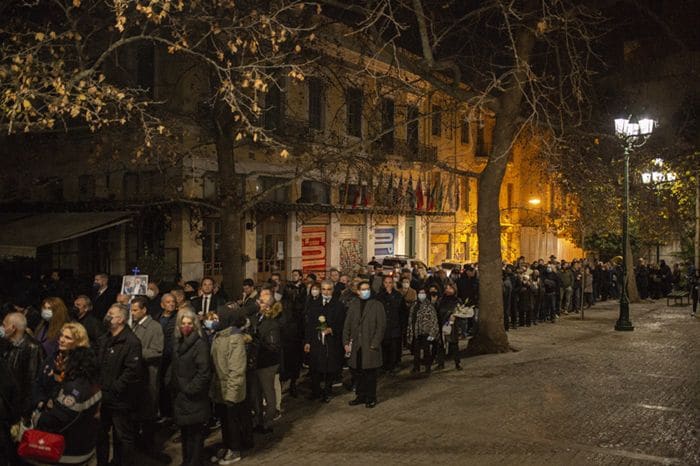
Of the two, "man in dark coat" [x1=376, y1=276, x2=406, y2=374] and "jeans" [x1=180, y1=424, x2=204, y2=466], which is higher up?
"man in dark coat" [x1=376, y1=276, x2=406, y2=374]

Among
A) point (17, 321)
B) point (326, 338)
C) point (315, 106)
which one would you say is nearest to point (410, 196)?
point (315, 106)

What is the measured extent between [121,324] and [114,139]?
1348 centimetres

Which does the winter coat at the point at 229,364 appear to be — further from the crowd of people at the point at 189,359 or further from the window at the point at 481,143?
the window at the point at 481,143

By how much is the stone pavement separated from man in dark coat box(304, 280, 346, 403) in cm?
46

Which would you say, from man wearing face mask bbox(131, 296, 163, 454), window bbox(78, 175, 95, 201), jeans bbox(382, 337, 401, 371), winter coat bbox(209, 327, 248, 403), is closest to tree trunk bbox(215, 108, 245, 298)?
jeans bbox(382, 337, 401, 371)

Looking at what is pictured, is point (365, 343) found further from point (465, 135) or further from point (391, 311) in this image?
point (465, 135)

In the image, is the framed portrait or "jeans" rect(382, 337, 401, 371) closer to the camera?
the framed portrait

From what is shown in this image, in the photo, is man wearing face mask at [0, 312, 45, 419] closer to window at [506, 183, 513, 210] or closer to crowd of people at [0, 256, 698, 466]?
crowd of people at [0, 256, 698, 466]

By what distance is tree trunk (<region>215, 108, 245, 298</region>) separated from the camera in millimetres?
15016

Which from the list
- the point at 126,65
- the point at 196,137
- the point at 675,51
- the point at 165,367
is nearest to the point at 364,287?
the point at 165,367

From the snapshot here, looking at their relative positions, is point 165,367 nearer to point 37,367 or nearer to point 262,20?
point 37,367

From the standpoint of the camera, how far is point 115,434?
7289mm

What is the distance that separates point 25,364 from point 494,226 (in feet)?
35.9

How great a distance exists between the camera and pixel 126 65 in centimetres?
2097
